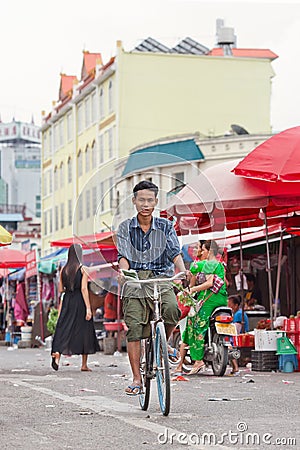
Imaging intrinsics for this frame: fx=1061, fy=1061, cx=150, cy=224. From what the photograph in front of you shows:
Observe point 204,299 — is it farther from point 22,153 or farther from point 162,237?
point 22,153

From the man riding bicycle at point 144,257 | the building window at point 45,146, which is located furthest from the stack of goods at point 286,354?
the building window at point 45,146

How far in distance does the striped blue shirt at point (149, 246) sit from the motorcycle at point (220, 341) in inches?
193

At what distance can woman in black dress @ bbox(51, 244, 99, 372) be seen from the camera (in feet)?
48.3

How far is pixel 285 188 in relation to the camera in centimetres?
1398

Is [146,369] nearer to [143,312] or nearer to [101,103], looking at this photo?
[143,312]

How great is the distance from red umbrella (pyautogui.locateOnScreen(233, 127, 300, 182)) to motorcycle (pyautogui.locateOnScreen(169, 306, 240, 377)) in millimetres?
1822

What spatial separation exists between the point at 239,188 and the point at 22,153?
142 meters

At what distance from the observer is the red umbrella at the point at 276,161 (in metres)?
13.6

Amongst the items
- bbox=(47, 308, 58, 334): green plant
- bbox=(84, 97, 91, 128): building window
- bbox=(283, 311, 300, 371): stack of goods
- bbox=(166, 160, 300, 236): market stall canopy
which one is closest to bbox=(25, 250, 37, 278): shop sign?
bbox=(47, 308, 58, 334): green plant

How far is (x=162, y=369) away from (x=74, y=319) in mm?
6990

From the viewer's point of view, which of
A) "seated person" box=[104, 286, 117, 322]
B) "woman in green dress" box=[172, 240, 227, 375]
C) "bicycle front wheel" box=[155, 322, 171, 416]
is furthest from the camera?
"seated person" box=[104, 286, 117, 322]

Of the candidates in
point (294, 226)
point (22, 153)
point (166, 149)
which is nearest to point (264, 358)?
point (294, 226)

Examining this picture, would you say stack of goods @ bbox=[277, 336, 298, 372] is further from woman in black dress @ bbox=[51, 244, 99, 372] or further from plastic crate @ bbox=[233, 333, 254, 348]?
woman in black dress @ bbox=[51, 244, 99, 372]

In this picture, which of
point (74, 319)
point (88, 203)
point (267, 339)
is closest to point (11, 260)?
point (74, 319)
